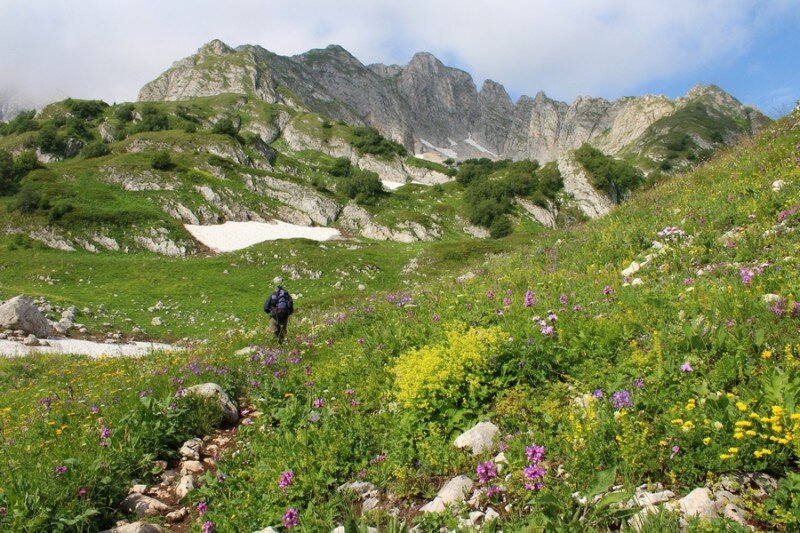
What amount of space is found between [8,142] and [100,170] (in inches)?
1755

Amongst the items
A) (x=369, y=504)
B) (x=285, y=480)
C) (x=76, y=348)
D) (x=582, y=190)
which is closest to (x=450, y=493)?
(x=369, y=504)

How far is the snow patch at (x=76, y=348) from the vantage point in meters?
17.8

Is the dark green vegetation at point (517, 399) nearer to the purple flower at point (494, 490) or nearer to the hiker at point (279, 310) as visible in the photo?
the purple flower at point (494, 490)

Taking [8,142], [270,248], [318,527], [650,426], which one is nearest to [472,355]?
[650,426]

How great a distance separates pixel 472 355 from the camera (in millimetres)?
6008

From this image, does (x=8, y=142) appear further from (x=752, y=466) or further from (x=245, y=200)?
(x=752, y=466)

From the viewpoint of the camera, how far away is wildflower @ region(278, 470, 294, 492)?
16.7ft

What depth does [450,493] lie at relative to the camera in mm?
4648

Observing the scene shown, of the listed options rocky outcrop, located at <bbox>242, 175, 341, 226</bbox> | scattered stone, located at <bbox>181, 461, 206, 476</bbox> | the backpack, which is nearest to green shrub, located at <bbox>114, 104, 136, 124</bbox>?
rocky outcrop, located at <bbox>242, 175, 341, 226</bbox>

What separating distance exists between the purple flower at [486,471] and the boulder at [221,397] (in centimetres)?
561

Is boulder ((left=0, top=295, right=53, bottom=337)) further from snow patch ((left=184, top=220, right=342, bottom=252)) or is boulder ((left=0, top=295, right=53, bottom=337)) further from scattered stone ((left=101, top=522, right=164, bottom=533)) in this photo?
snow patch ((left=184, top=220, right=342, bottom=252))

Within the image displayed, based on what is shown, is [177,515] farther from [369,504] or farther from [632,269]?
[632,269]

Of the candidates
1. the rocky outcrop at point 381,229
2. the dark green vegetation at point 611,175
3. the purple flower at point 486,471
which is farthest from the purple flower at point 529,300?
the dark green vegetation at point 611,175

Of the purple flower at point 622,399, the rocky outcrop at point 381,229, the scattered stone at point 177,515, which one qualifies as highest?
the rocky outcrop at point 381,229
